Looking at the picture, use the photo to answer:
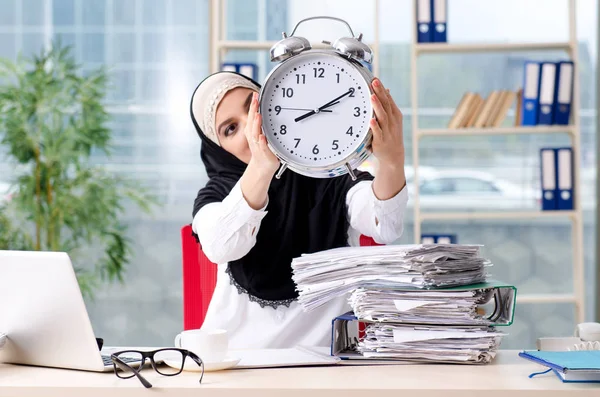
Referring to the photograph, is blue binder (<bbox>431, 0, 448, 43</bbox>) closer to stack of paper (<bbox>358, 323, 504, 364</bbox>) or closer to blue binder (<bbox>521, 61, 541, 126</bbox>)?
blue binder (<bbox>521, 61, 541, 126</bbox>)

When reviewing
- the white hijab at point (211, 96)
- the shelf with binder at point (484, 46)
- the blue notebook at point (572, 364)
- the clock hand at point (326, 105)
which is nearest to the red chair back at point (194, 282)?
the white hijab at point (211, 96)

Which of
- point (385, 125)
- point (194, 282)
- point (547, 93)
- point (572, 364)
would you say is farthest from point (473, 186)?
point (572, 364)

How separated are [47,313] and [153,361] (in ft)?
0.64

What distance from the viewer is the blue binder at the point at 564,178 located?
3.63m

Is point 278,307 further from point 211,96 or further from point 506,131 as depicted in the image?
point 506,131

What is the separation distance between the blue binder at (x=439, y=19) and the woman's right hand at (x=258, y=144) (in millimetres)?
2528

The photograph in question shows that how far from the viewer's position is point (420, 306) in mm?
1312

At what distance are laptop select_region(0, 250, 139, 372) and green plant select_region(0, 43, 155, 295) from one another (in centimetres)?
273

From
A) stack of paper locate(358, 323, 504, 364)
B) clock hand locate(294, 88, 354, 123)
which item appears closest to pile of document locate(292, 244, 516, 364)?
stack of paper locate(358, 323, 504, 364)

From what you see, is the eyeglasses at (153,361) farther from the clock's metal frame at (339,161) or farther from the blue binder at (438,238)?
the blue binder at (438,238)

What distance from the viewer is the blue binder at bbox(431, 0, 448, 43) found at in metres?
3.68

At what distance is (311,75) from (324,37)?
254 centimetres

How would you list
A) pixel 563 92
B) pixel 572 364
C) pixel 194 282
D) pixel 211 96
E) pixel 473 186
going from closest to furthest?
1. pixel 572 364
2. pixel 211 96
3. pixel 194 282
4. pixel 563 92
5. pixel 473 186

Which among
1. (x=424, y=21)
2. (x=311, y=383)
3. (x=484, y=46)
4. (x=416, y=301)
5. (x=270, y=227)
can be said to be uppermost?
(x=424, y=21)
